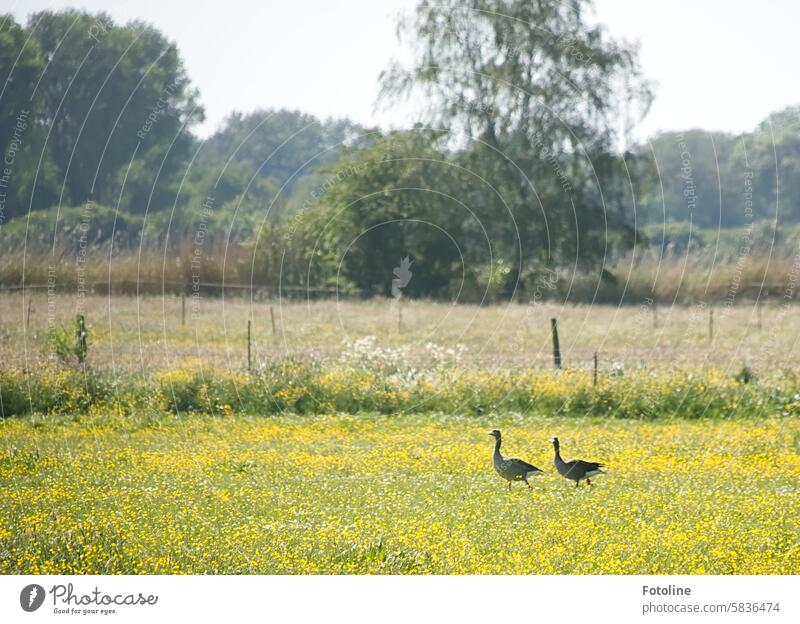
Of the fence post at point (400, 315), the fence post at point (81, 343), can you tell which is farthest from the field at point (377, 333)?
the fence post at point (81, 343)

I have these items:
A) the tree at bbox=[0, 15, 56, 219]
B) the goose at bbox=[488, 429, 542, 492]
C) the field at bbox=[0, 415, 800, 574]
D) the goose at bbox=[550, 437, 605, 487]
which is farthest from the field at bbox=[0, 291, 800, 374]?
the goose at bbox=[550, 437, 605, 487]

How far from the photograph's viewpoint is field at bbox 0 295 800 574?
10812 millimetres

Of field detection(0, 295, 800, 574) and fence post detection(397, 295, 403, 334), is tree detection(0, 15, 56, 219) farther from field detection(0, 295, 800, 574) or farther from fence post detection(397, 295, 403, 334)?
fence post detection(397, 295, 403, 334)

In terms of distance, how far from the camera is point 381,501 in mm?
12734

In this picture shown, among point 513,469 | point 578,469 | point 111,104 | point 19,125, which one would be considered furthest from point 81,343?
point 578,469

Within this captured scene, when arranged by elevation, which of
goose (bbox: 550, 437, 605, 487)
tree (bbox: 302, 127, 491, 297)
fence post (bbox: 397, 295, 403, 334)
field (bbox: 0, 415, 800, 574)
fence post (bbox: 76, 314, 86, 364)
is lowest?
field (bbox: 0, 415, 800, 574)

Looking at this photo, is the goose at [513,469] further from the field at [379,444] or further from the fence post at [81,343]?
the fence post at [81,343]

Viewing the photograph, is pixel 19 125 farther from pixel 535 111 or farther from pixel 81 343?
pixel 535 111

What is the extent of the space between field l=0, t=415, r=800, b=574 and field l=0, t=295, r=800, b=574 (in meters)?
0.04

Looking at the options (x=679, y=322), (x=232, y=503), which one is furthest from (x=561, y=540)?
(x=679, y=322)

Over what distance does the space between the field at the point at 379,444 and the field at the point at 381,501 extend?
1.4 inches

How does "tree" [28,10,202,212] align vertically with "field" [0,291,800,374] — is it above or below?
above

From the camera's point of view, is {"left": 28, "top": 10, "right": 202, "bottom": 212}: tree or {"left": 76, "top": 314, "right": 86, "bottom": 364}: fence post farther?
{"left": 76, "top": 314, "right": 86, "bottom": 364}: fence post

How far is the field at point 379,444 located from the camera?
10.8m
